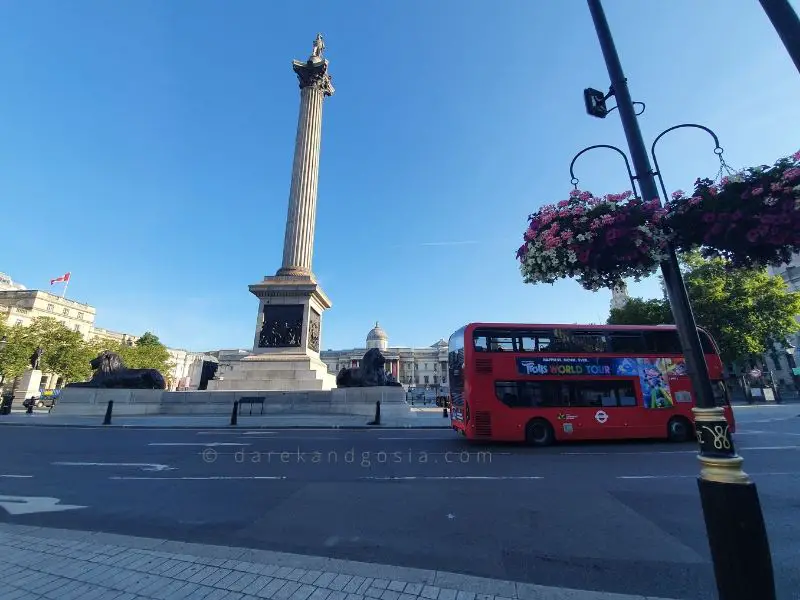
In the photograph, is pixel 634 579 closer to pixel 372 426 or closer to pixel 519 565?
pixel 519 565

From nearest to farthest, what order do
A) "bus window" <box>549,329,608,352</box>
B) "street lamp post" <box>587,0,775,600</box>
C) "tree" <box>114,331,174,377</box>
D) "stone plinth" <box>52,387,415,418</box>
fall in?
"street lamp post" <box>587,0,775,600</box> → "bus window" <box>549,329,608,352</box> → "stone plinth" <box>52,387,415,418</box> → "tree" <box>114,331,174,377</box>

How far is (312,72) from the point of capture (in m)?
29.7

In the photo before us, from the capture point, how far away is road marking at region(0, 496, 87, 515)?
18.1ft

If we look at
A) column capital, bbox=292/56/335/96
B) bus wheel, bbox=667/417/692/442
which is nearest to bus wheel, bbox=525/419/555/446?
bus wheel, bbox=667/417/692/442

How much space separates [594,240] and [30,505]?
8.52 meters

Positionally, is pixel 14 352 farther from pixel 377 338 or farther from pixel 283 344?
pixel 377 338

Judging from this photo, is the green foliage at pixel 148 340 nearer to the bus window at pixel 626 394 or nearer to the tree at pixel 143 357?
the tree at pixel 143 357

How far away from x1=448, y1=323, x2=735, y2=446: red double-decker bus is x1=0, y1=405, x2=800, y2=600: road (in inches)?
36.7

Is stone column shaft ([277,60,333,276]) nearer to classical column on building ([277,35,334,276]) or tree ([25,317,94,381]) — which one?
classical column on building ([277,35,334,276])

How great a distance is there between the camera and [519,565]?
378cm

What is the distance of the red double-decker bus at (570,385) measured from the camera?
38.3 ft

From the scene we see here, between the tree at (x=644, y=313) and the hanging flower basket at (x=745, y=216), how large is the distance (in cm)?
4120

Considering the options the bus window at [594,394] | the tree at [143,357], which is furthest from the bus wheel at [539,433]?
the tree at [143,357]

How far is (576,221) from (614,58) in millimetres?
1661
